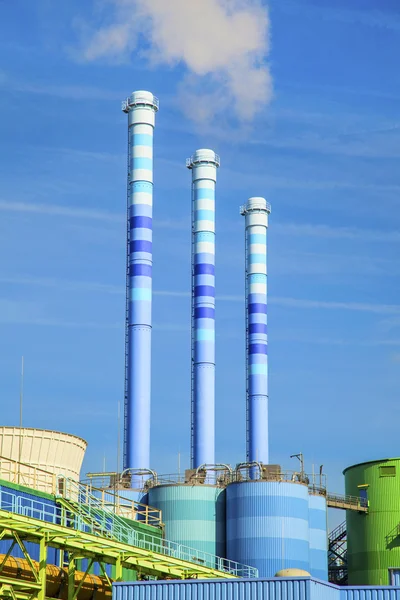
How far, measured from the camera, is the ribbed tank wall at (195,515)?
61.5m

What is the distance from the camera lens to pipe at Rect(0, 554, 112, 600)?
40781mm

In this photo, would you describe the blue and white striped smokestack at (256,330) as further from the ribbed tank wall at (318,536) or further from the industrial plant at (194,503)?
the ribbed tank wall at (318,536)

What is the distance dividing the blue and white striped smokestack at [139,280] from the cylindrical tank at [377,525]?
15821 mm

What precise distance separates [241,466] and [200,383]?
19204 millimetres

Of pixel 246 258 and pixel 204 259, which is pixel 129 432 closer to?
pixel 204 259

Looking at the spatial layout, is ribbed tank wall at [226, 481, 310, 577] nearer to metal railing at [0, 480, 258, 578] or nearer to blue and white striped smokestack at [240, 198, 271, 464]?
metal railing at [0, 480, 258, 578]

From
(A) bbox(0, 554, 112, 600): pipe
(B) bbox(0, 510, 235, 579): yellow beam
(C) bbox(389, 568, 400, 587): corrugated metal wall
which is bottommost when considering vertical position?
(A) bbox(0, 554, 112, 600): pipe

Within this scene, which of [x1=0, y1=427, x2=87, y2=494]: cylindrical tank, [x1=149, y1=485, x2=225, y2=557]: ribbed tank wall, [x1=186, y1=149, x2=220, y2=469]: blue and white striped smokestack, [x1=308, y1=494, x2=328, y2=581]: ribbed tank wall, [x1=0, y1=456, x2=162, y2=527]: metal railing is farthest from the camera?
[x1=186, y1=149, x2=220, y2=469]: blue and white striped smokestack

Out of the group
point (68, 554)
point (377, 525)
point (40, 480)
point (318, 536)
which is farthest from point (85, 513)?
point (377, 525)

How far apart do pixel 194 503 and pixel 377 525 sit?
13607 millimetres

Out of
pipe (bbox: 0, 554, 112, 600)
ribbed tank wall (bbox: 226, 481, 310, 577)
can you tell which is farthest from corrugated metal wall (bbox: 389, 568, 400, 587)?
pipe (bbox: 0, 554, 112, 600)

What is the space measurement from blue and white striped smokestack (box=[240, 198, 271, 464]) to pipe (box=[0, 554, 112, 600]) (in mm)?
40964

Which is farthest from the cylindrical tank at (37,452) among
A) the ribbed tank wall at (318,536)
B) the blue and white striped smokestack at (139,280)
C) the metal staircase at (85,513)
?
the blue and white striped smokestack at (139,280)

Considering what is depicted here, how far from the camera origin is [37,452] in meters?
51.4
